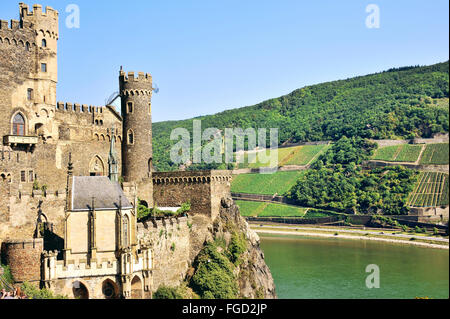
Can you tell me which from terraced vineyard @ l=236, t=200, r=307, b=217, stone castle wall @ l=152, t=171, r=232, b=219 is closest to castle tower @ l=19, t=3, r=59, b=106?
stone castle wall @ l=152, t=171, r=232, b=219

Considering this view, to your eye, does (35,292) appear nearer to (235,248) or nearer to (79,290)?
(79,290)

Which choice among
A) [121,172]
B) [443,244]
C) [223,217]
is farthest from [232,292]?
[443,244]

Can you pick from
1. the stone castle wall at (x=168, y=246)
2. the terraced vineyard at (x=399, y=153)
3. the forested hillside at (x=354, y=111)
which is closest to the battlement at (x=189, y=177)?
the stone castle wall at (x=168, y=246)

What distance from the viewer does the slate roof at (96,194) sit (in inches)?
974

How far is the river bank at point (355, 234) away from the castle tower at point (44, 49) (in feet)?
A: 175

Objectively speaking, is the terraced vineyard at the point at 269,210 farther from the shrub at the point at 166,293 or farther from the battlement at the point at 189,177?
the shrub at the point at 166,293

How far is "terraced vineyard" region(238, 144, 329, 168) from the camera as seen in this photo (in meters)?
121

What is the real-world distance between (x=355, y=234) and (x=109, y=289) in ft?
206

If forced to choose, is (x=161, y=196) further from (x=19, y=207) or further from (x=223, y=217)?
(x=19, y=207)

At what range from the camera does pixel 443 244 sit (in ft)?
229

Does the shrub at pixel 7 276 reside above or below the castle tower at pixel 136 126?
below

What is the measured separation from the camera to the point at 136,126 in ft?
133

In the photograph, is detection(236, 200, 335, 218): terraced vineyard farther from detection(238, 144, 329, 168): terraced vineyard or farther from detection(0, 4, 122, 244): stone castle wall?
detection(0, 4, 122, 244): stone castle wall
